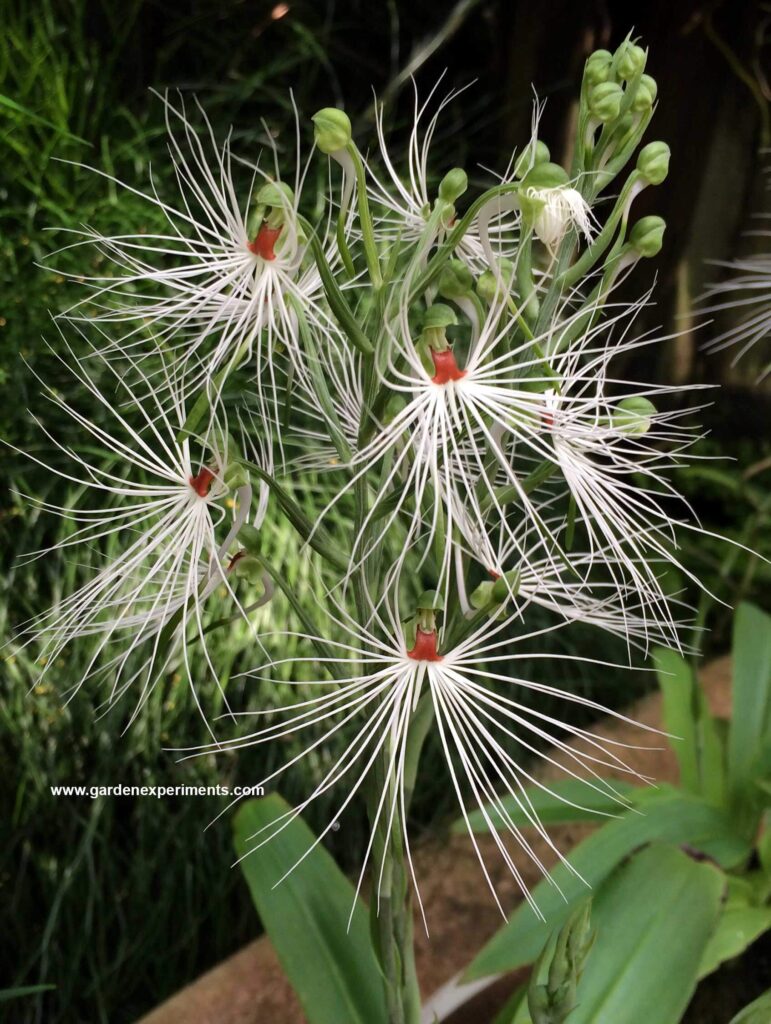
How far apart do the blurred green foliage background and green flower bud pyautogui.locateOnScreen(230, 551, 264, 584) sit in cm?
53

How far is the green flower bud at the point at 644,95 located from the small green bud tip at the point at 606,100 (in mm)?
11

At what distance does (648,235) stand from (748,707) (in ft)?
2.30

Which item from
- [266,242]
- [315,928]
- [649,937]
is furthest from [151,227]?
[649,937]

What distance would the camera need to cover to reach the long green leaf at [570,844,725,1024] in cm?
69

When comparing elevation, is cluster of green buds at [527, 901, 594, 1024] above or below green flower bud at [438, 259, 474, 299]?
below

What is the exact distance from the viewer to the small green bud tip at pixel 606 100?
1.57 feet

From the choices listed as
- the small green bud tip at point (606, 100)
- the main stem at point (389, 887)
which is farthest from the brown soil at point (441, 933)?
the small green bud tip at point (606, 100)

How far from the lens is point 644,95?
491mm

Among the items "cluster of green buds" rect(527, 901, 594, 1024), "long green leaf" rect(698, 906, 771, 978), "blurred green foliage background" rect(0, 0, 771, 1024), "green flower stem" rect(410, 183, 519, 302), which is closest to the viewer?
"green flower stem" rect(410, 183, 519, 302)

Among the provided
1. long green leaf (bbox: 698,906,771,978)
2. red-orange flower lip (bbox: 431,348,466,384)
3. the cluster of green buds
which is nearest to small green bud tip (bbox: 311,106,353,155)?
red-orange flower lip (bbox: 431,348,466,384)

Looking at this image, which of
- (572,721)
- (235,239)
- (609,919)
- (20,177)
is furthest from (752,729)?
(20,177)

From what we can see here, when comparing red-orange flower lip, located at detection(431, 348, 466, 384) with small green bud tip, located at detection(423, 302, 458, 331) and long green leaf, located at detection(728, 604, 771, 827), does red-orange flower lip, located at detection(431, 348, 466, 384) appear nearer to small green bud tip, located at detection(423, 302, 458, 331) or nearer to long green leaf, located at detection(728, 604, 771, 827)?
small green bud tip, located at detection(423, 302, 458, 331)

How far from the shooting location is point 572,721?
1565 mm

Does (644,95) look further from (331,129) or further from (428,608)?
(428,608)
